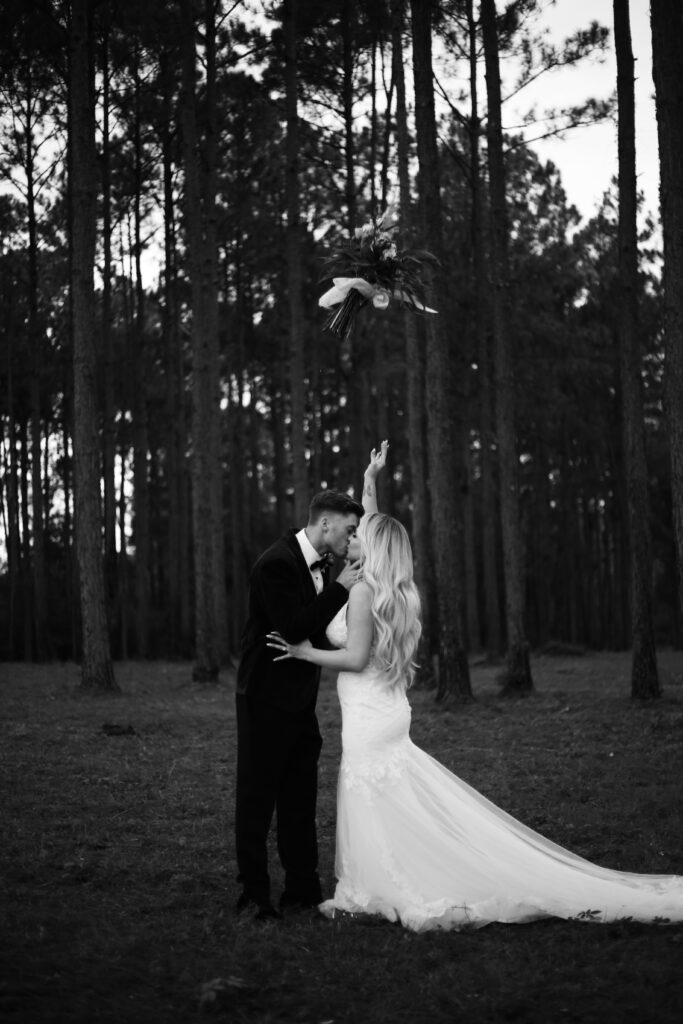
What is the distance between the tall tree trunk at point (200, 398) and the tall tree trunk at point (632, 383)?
797cm

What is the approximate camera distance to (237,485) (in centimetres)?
3250

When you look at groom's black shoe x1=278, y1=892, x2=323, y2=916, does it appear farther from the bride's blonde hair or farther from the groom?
the bride's blonde hair

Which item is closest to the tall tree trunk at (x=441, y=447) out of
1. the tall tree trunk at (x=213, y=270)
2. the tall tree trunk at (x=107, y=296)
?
the tall tree trunk at (x=213, y=270)

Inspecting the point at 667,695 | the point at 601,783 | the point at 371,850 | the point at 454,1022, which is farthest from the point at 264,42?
the point at 454,1022

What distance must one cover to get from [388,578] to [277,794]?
1453 mm

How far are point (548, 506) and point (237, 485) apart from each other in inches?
474

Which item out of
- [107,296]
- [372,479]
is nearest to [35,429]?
[107,296]

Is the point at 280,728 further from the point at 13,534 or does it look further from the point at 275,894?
the point at 13,534

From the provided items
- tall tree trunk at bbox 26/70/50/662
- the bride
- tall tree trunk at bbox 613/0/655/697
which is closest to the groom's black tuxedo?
the bride

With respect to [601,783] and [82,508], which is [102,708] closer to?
[82,508]

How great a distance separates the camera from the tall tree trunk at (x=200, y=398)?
18891mm

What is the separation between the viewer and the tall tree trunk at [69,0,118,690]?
16.2m

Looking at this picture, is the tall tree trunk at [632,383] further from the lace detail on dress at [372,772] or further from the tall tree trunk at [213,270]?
the lace detail on dress at [372,772]

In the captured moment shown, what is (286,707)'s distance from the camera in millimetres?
5945
